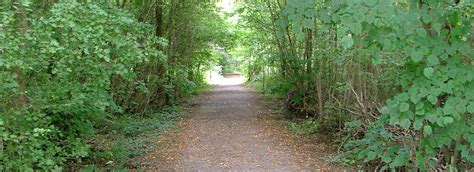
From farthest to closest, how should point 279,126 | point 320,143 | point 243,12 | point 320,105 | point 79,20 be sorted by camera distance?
point 243,12, point 279,126, point 320,105, point 320,143, point 79,20

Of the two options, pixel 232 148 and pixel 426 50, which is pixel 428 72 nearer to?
pixel 426 50

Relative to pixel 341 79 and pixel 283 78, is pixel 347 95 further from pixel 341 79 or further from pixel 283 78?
pixel 283 78

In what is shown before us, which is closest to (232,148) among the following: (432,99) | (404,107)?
(404,107)

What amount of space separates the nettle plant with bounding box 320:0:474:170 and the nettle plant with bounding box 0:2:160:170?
109 inches

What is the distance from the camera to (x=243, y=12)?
49.8 feet

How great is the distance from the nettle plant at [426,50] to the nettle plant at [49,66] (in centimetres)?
276

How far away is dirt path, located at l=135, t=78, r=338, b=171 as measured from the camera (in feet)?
25.2

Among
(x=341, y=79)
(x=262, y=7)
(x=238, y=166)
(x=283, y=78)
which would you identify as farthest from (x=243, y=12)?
(x=238, y=166)

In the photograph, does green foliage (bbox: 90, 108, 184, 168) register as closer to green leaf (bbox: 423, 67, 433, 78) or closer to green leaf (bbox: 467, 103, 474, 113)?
green leaf (bbox: 423, 67, 433, 78)

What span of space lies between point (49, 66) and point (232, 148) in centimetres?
444

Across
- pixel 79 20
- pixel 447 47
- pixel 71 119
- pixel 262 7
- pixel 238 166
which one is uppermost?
pixel 262 7

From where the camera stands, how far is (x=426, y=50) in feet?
13.2

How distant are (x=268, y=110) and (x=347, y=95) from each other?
21.0 feet

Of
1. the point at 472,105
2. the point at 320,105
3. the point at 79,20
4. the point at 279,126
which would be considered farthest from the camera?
the point at 279,126
